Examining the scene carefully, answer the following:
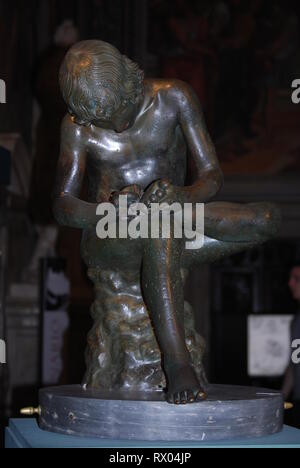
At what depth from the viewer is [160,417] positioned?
9.80 ft

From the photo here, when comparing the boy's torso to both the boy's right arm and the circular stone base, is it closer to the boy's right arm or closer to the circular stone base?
the boy's right arm

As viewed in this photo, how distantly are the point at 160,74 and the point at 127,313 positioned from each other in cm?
739

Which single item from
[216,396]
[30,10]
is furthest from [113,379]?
[30,10]

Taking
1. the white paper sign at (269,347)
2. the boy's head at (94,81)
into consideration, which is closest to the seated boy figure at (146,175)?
the boy's head at (94,81)

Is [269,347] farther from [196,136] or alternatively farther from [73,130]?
[73,130]

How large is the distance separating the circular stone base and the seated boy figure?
0.08 meters

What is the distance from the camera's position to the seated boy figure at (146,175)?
321 cm

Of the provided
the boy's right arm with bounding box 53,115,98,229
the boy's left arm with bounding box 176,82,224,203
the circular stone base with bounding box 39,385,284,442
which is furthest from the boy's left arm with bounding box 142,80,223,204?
the circular stone base with bounding box 39,385,284,442

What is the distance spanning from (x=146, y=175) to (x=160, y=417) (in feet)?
3.58

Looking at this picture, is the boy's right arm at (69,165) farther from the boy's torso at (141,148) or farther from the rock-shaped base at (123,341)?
the rock-shaped base at (123,341)

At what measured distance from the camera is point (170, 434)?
9.80 ft

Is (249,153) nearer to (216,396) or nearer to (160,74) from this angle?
(160,74)

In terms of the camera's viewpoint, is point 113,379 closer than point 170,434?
No

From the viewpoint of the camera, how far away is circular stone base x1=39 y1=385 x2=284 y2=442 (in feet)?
9.80
